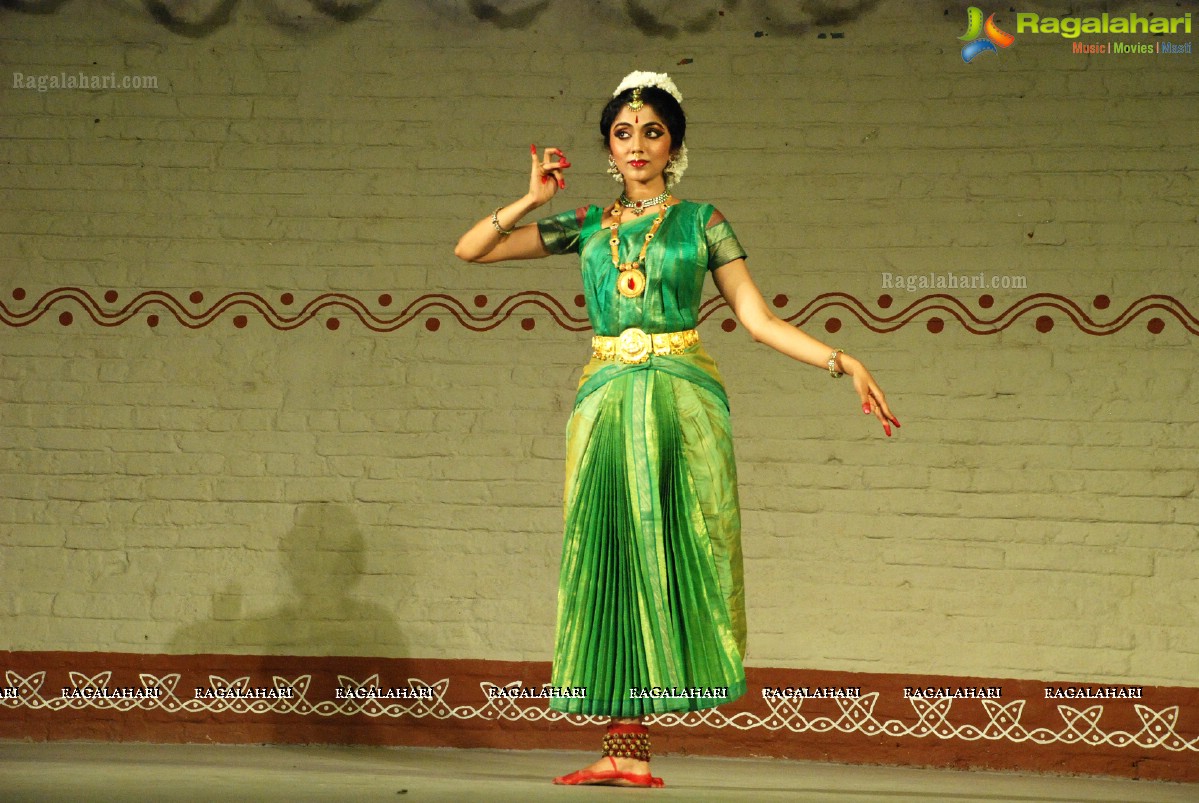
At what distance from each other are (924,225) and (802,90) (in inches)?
24.0

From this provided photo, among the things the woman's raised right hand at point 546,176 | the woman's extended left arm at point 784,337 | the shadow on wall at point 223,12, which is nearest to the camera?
the woman's extended left arm at point 784,337

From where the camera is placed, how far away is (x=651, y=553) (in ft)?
10.5

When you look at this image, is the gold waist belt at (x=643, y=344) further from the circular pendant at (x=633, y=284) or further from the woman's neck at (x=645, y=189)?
the woman's neck at (x=645, y=189)

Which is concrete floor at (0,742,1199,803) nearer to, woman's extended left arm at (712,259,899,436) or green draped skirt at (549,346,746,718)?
green draped skirt at (549,346,746,718)

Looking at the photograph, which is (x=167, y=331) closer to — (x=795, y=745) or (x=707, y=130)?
(x=707, y=130)

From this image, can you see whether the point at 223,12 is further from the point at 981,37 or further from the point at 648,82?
the point at 981,37

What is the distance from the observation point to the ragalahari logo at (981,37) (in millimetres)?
4910

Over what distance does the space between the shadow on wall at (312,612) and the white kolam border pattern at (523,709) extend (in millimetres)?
112

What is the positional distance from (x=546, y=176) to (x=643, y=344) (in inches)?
17.5

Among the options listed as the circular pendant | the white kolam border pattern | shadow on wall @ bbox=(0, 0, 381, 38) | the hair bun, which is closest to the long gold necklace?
the circular pendant

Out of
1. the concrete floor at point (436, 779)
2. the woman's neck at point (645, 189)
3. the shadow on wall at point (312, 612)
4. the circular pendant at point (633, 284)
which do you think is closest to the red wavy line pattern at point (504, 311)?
the shadow on wall at point (312, 612)

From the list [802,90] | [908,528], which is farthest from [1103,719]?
[802,90]

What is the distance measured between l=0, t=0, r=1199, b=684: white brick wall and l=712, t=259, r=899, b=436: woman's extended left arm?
1.60 meters

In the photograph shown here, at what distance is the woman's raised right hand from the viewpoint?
3312mm
